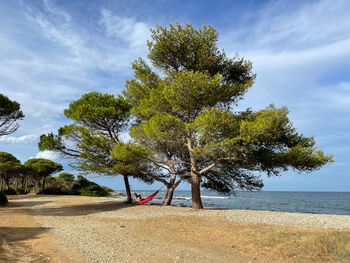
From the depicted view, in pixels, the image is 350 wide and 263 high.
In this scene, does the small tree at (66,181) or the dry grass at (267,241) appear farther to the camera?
the small tree at (66,181)

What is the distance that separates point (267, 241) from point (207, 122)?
226 inches

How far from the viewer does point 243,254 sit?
18.1 feet

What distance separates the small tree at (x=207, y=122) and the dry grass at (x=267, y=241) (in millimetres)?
4130

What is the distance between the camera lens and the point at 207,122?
10875mm

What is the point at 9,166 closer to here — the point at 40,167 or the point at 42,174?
the point at 40,167

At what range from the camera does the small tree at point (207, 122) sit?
36.8 feet

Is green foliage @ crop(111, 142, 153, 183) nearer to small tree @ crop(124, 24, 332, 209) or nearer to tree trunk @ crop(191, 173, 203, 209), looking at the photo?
small tree @ crop(124, 24, 332, 209)

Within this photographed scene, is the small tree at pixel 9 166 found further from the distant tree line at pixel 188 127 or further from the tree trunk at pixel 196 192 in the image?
the tree trunk at pixel 196 192

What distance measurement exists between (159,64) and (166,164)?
20.2 feet

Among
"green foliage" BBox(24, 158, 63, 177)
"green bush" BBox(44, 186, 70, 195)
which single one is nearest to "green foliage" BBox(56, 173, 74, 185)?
"green bush" BBox(44, 186, 70, 195)

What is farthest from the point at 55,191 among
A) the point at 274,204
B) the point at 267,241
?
the point at 267,241

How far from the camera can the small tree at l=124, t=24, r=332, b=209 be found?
1123 cm

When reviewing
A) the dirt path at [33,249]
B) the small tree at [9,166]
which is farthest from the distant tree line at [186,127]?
the small tree at [9,166]

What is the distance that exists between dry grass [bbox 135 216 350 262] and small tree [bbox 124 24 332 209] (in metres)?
4.13
